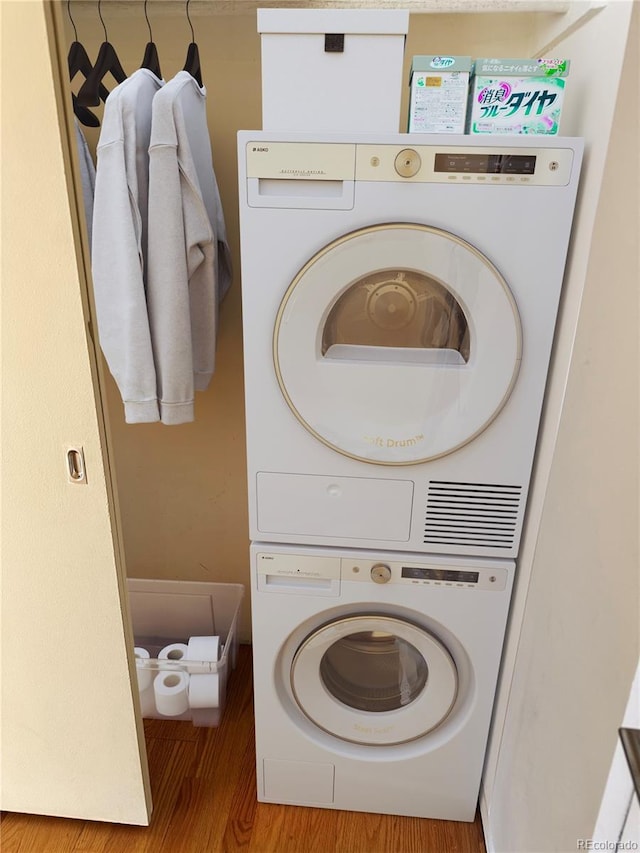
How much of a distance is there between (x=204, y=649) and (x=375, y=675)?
57 centimetres

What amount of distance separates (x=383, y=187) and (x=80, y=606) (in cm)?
108

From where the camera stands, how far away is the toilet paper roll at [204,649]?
1908 millimetres

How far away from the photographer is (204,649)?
6.32 feet

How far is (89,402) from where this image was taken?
119 cm

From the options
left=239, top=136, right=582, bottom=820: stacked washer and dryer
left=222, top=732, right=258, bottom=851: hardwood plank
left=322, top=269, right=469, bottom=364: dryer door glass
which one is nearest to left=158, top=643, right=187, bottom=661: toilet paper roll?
left=222, top=732, right=258, bottom=851: hardwood plank

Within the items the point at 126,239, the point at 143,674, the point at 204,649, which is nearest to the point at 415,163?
the point at 126,239

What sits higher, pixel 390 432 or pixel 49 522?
pixel 390 432

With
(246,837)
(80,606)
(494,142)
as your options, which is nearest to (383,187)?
(494,142)

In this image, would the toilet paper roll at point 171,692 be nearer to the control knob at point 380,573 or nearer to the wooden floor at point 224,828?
the wooden floor at point 224,828

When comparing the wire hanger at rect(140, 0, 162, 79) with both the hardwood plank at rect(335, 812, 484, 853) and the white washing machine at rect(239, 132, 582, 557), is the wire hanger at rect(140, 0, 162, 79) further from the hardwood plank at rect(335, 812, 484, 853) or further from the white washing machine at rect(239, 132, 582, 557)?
the hardwood plank at rect(335, 812, 484, 853)

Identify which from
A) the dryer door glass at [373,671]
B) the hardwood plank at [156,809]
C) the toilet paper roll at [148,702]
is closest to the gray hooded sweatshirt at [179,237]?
the dryer door glass at [373,671]

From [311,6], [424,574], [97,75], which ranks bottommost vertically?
[424,574]

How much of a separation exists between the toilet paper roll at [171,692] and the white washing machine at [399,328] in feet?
2.42

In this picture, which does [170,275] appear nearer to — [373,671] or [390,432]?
[390,432]
